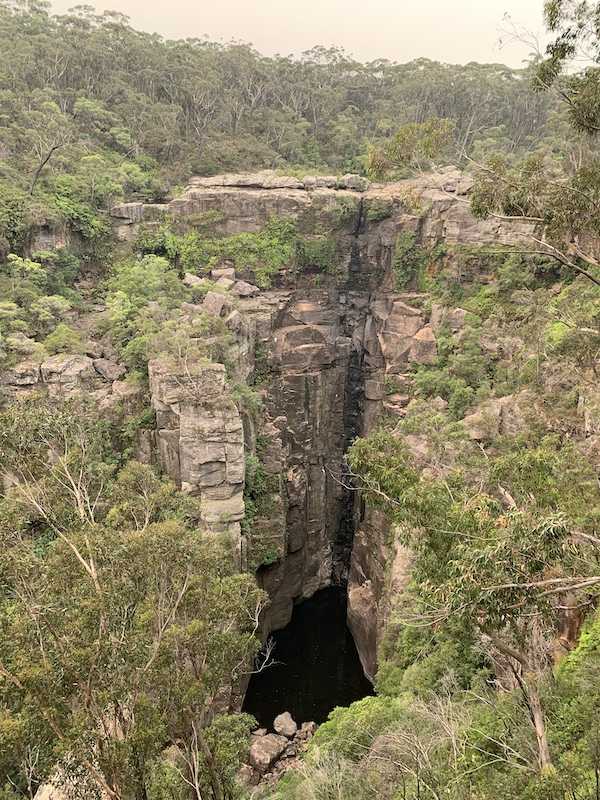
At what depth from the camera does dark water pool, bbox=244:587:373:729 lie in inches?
821

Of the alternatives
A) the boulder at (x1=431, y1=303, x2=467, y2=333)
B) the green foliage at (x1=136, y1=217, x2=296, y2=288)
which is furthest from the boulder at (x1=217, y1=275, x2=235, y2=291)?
the boulder at (x1=431, y1=303, x2=467, y2=333)

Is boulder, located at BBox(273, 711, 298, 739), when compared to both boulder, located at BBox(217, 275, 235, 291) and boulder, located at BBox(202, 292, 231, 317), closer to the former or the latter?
boulder, located at BBox(202, 292, 231, 317)

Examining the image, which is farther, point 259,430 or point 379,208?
point 379,208

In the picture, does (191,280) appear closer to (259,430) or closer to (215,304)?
(215,304)

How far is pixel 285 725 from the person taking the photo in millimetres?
18844

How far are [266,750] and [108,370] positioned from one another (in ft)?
42.8

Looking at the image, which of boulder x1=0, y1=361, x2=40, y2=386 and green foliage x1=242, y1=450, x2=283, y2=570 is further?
green foliage x1=242, y1=450, x2=283, y2=570

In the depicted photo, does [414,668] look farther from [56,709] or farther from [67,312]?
[67,312]

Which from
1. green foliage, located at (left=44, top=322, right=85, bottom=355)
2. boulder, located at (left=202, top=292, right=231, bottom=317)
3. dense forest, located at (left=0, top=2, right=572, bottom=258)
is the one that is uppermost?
dense forest, located at (left=0, top=2, right=572, bottom=258)

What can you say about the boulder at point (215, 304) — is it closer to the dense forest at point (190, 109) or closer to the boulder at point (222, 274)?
the boulder at point (222, 274)

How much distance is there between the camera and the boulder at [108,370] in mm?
19703

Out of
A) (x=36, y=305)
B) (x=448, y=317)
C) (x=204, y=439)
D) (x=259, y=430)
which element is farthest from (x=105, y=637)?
(x=448, y=317)

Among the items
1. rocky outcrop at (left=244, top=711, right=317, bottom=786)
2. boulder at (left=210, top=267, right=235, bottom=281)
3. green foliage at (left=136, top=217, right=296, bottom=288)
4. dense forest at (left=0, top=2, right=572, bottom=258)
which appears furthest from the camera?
dense forest at (left=0, top=2, right=572, bottom=258)

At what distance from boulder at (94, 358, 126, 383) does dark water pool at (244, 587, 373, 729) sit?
40.2 feet
